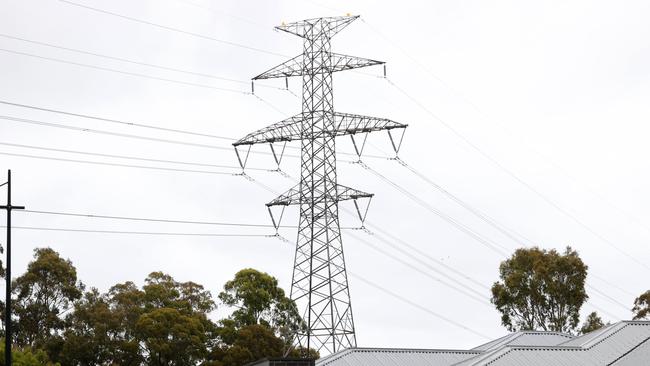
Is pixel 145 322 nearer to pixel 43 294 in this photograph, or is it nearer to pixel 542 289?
pixel 43 294

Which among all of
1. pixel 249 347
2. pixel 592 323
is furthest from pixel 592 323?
pixel 249 347

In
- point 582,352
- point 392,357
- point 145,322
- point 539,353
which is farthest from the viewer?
point 145,322

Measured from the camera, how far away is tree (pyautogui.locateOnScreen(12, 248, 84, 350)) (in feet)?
283

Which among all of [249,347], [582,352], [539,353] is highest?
[249,347]

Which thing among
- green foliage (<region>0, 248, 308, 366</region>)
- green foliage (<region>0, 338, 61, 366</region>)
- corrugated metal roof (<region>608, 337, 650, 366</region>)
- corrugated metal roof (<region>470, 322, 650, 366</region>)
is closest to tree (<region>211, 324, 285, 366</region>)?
green foliage (<region>0, 248, 308, 366</region>)

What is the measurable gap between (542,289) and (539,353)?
41551 mm

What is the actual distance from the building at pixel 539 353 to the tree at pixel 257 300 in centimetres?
2648

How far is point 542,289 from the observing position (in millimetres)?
93625

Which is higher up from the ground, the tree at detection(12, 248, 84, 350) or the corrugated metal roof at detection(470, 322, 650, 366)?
the tree at detection(12, 248, 84, 350)

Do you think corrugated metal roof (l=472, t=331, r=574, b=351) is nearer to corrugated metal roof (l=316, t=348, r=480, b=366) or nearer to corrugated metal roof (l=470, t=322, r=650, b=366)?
corrugated metal roof (l=316, t=348, r=480, b=366)

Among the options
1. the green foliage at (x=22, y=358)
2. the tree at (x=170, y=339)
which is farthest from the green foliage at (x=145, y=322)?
the green foliage at (x=22, y=358)

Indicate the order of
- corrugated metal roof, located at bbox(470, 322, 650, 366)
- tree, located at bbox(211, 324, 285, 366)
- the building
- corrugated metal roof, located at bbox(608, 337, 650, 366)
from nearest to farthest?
corrugated metal roof, located at bbox(470, 322, 650, 366)
the building
corrugated metal roof, located at bbox(608, 337, 650, 366)
tree, located at bbox(211, 324, 285, 366)

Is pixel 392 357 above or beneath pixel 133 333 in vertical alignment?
beneath

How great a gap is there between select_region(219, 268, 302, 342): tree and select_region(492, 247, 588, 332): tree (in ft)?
58.2
